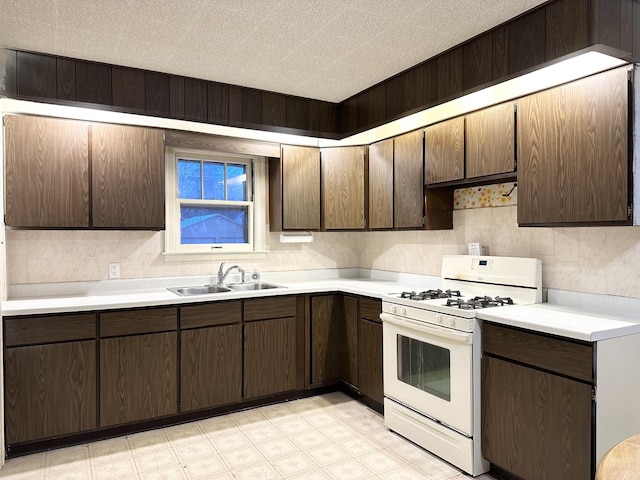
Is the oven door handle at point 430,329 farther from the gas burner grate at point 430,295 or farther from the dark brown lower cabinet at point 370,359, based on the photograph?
the dark brown lower cabinet at point 370,359

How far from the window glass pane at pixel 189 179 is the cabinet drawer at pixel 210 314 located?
3.49 ft

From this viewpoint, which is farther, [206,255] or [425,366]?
[206,255]

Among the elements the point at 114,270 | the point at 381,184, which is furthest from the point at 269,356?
the point at 381,184

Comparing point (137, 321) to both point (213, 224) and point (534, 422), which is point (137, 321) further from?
point (534, 422)

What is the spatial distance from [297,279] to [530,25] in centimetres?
277

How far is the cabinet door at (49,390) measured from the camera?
8.83 feet

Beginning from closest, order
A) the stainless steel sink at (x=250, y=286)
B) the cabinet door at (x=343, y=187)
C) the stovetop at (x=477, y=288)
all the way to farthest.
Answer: the stovetop at (x=477, y=288), the stainless steel sink at (x=250, y=286), the cabinet door at (x=343, y=187)

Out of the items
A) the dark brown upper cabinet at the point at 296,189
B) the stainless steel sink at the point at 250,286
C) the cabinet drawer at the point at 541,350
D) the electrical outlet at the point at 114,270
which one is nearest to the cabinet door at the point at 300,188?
the dark brown upper cabinet at the point at 296,189

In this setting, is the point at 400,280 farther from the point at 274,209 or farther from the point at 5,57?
the point at 5,57

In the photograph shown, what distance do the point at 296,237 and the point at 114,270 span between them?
1554 mm

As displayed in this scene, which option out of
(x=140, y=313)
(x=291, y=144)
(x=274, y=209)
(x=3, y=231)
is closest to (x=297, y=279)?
(x=274, y=209)

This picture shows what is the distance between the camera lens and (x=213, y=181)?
12.9ft

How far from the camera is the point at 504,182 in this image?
2.98 meters

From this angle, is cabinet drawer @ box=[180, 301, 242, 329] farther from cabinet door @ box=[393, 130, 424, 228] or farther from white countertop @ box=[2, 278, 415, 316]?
cabinet door @ box=[393, 130, 424, 228]
